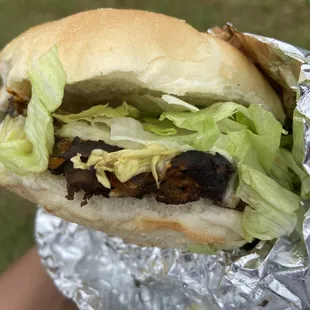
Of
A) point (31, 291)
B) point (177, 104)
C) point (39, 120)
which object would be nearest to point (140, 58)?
point (177, 104)

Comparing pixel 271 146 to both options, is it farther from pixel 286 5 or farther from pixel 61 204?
pixel 286 5

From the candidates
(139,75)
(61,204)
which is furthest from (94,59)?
(61,204)

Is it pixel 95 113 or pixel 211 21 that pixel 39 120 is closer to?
pixel 95 113

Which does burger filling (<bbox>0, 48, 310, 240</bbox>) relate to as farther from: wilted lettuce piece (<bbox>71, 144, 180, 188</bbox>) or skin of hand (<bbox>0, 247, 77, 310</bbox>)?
skin of hand (<bbox>0, 247, 77, 310</bbox>)

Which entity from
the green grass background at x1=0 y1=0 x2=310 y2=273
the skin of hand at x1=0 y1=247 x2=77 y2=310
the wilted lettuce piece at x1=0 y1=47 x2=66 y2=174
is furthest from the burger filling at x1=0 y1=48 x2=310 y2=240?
the green grass background at x1=0 y1=0 x2=310 y2=273

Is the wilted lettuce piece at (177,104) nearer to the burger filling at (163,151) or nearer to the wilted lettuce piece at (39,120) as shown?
the burger filling at (163,151)
